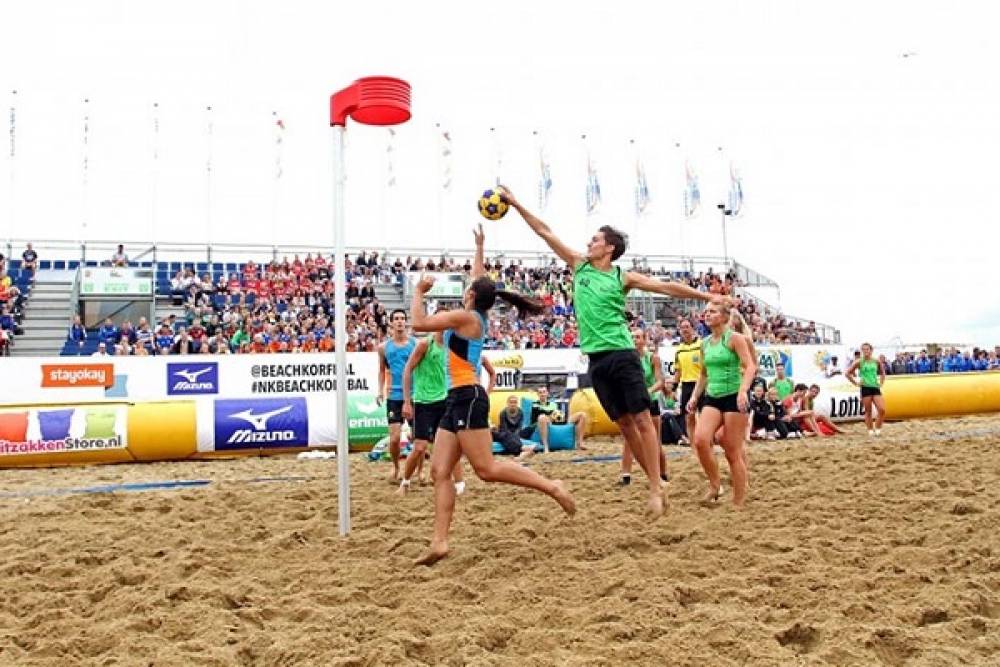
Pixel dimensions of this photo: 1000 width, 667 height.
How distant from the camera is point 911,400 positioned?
17594mm

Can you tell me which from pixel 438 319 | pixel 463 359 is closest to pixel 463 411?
pixel 463 359

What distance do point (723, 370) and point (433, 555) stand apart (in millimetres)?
2841

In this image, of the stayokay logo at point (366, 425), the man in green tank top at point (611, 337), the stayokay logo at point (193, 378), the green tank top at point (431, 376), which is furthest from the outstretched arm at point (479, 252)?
the stayokay logo at point (193, 378)

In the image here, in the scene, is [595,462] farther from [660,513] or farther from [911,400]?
[911,400]

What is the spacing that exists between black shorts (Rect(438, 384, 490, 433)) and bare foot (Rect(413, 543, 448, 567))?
2.12 ft

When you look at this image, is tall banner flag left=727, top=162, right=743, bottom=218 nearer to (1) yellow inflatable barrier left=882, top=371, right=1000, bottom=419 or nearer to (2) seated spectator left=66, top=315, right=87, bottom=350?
(1) yellow inflatable barrier left=882, top=371, right=1000, bottom=419

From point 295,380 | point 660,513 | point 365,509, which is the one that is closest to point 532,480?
point 660,513

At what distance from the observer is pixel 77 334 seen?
1961 centimetres

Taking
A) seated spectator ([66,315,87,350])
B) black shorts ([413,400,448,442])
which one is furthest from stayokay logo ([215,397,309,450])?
seated spectator ([66,315,87,350])

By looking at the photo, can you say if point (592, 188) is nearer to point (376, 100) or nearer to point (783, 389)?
point (783, 389)

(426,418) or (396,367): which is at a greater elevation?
(396,367)

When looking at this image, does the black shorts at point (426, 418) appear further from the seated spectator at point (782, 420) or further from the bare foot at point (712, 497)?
the seated spectator at point (782, 420)

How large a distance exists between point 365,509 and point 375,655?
366cm

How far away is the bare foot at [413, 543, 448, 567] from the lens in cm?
457
